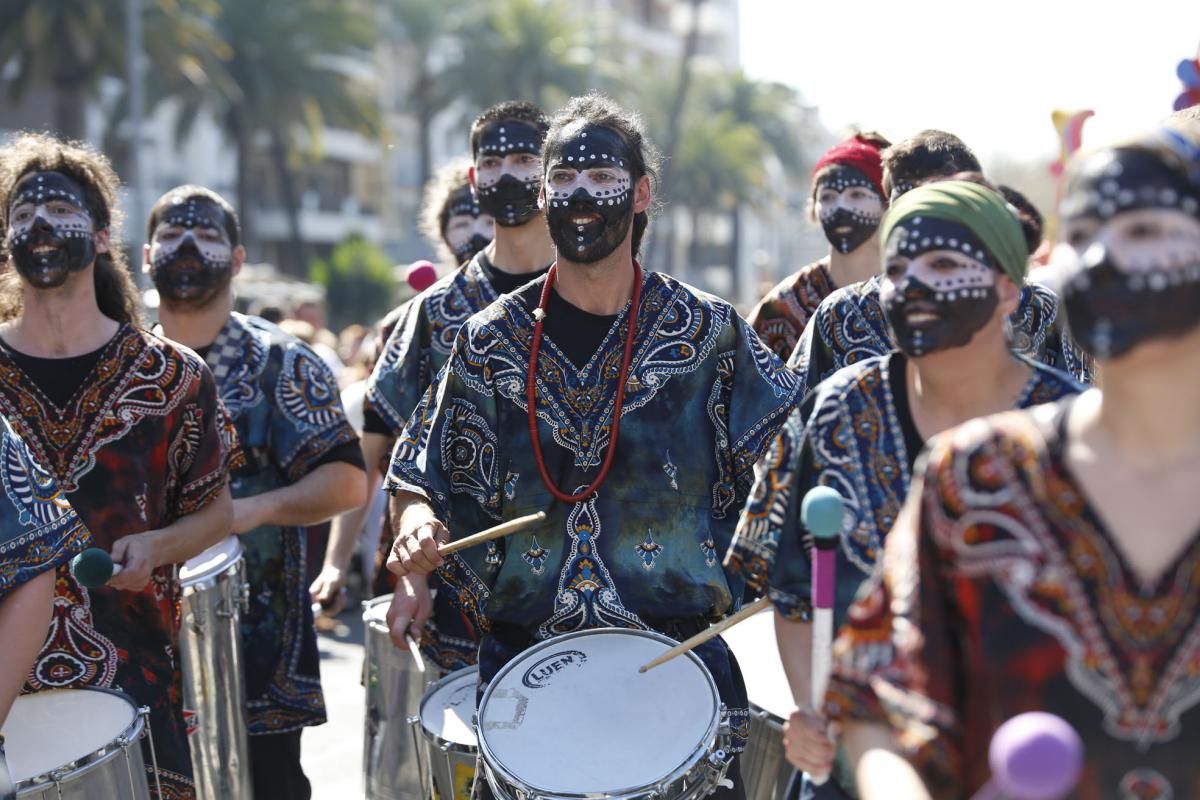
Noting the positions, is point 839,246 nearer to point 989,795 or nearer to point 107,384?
point 107,384

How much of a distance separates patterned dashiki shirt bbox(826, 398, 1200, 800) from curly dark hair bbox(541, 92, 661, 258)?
2522mm

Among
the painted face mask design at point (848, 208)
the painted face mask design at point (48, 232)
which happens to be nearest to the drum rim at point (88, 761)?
the painted face mask design at point (48, 232)

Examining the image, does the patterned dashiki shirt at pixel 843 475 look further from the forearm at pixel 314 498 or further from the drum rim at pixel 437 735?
the forearm at pixel 314 498

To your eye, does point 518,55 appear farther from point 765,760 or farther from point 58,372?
point 765,760

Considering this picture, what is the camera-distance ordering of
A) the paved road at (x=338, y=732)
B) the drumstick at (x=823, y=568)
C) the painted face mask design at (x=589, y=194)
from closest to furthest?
1. the drumstick at (x=823, y=568)
2. the painted face mask design at (x=589, y=194)
3. the paved road at (x=338, y=732)

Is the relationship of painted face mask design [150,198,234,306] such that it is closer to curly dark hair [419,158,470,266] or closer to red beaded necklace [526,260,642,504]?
curly dark hair [419,158,470,266]

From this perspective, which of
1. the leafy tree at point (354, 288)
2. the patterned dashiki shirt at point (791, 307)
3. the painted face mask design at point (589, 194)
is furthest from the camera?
the leafy tree at point (354, 288)

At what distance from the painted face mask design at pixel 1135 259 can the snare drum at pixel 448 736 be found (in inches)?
98.1

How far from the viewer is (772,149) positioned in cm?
5712

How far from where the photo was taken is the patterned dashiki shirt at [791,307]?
21.5 feet

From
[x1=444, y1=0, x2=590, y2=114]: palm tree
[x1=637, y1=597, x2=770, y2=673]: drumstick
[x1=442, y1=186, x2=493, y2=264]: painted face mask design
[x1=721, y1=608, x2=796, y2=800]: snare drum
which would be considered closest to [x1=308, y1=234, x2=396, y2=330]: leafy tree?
[x1=444, y1=0, x2=590, y2=114]: palm tree

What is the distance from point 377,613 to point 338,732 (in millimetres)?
3171

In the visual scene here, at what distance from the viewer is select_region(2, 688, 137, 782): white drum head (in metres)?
3.90

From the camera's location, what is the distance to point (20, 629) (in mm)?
3367
